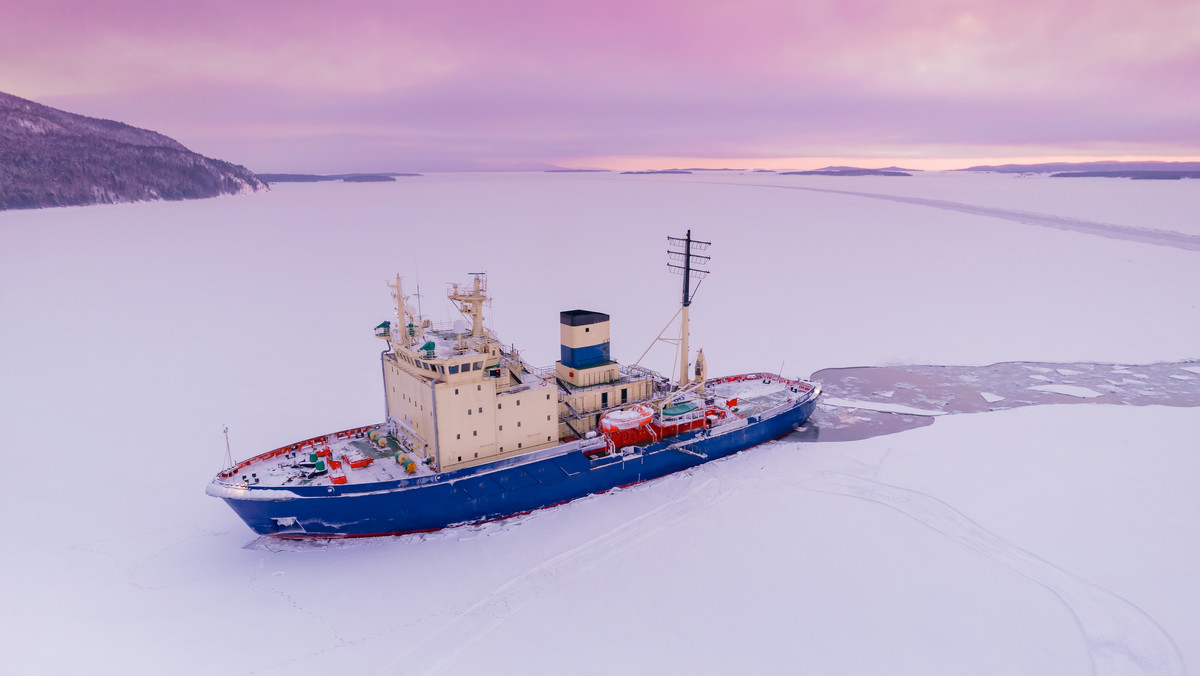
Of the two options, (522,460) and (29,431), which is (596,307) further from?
(29,431)

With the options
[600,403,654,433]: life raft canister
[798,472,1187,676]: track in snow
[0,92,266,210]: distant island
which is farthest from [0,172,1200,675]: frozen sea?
[0,92,266,210]: distant island

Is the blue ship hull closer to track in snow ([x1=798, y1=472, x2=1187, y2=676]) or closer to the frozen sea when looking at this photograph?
the frozen sea

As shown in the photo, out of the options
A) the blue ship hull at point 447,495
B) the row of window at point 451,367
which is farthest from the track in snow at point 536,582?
the row of window at point 451,367

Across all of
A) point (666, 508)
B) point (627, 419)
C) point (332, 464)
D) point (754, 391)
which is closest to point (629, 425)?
point (627, 419)

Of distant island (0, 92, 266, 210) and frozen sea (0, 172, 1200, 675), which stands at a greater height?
distant island (0, 92, 266, 210)

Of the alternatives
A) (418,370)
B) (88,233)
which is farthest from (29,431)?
(88,233)

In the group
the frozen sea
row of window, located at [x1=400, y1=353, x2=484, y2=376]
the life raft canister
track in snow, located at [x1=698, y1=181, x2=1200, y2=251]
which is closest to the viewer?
the frozen sea
